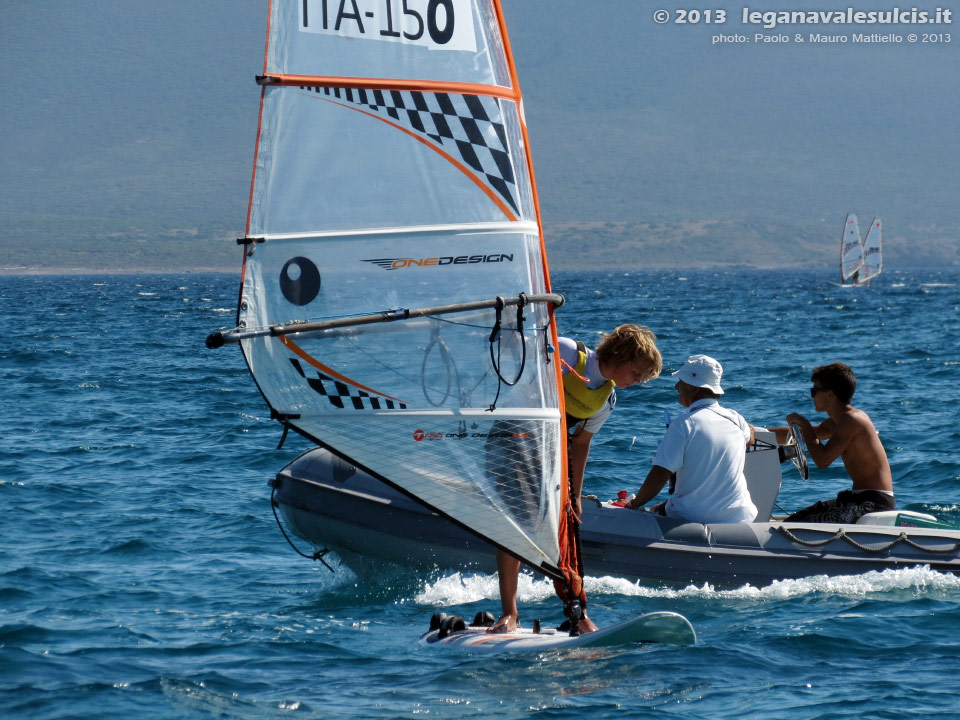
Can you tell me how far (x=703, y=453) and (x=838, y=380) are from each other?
136 centimetres

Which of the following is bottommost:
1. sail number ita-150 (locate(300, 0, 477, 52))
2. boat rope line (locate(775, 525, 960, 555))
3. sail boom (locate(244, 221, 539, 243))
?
boat rope line (locate(775, 525, 960, 555))

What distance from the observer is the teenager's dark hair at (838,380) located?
870 centimetres

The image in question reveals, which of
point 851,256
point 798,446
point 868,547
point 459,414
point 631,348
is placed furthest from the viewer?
point 851,256

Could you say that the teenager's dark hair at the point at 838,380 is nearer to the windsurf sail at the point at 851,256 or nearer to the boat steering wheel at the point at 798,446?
the boat steering wheel at the point at 798,446

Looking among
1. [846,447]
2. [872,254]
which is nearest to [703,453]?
[846,447]

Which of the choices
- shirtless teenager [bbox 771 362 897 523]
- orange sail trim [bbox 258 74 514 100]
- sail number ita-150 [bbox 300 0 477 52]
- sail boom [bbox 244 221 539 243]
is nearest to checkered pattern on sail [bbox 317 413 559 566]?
sail boom [bbox 244 221 539 243]

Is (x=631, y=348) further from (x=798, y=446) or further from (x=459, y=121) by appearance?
(x=798, y=446)

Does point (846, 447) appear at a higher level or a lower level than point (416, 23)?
lower

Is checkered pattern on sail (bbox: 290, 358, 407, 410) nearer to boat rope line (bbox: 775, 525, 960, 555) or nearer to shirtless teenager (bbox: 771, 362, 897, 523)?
boat rope line (bbox: 775, 525, 960, 555)

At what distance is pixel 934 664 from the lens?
6.99 m

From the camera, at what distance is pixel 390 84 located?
6539 millimetres

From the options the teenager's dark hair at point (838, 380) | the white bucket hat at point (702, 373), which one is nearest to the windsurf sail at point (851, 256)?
the teenager's dark hair at point (838, 380)

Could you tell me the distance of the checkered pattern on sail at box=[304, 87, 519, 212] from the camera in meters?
6.52

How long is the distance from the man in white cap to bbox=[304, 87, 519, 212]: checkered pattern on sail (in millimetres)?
2123
